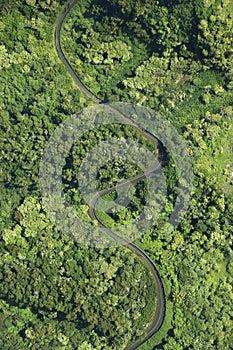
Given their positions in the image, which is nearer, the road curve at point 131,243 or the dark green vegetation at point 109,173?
the dark green vegetation at point 109,173

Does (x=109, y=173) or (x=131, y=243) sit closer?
(x=109, y=173)

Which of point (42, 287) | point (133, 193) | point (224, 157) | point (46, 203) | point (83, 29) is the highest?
point (83, 29)

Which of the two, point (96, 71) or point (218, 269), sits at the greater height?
point (96, 71)

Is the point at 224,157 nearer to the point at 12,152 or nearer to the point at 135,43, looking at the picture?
the point at 135,43

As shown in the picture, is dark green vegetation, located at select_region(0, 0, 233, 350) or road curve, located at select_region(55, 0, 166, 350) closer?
dark green vegetation, located at select_region(0, 0, 233, 350)

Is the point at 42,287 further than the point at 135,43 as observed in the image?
No

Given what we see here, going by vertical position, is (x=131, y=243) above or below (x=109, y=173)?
below

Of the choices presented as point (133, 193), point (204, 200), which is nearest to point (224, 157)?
point (204, 200)
